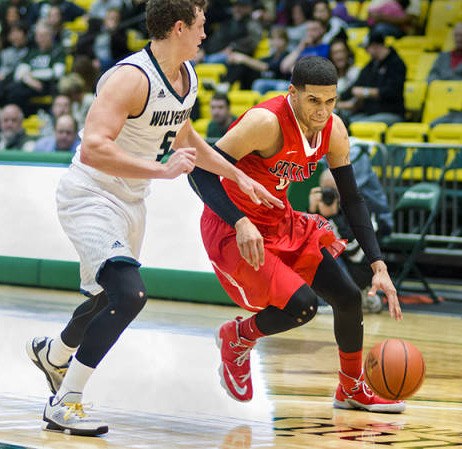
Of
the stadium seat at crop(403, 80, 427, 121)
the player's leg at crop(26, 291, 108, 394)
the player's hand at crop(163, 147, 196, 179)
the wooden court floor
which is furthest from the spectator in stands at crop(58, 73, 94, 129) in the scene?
the player's hand at crop(163, 147, 196, 179)

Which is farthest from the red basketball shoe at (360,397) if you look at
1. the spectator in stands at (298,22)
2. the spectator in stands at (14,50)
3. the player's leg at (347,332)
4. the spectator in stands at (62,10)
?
the spectator in stands at (62,10)

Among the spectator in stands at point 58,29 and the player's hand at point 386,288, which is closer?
the player's hand at point 386,288

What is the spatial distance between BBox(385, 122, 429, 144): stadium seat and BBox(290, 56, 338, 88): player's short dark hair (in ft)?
21.5

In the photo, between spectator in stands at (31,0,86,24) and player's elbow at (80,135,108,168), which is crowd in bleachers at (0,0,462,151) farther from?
player's elbow at (80,135,108,168)

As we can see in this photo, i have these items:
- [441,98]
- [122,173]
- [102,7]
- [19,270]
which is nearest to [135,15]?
[102,7]

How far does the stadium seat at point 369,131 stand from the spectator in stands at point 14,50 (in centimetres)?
635

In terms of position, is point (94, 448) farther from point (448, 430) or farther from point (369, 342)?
point (369, 342)

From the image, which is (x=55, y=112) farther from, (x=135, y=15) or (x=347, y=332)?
(x=347, y=332)

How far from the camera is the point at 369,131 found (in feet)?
39.4

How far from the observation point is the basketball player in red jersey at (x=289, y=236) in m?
5.38

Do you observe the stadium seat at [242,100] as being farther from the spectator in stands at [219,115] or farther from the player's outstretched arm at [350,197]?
the player's outstretched arm at [350,197]

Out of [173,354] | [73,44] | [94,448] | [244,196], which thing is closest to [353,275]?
[173,354]

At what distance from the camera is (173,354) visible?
7.25 m

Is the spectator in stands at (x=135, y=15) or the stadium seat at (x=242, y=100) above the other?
the spectator in stands at (x=135, y=15)
